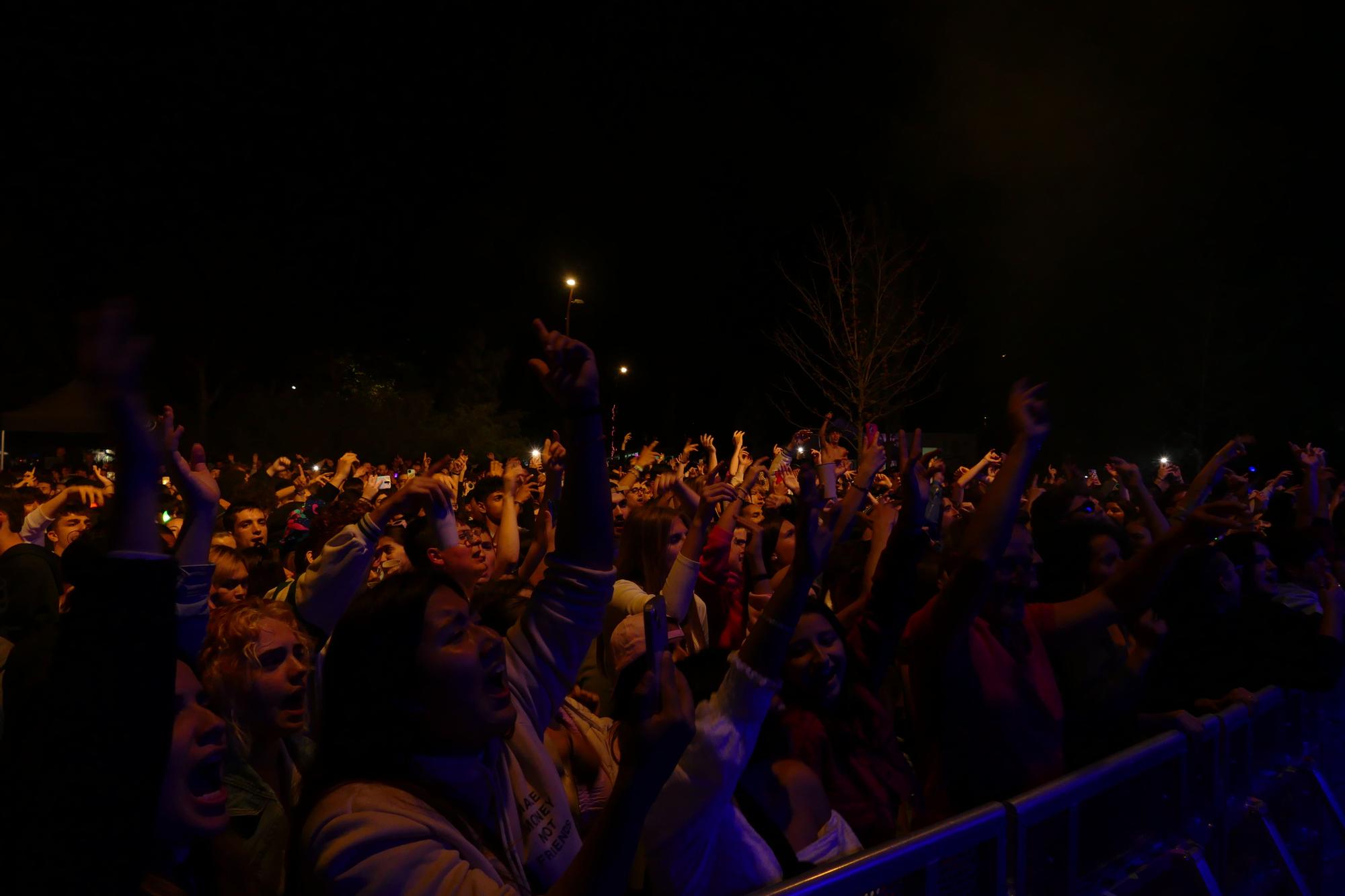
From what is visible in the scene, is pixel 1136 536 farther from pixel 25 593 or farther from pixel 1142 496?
pixel 25 593

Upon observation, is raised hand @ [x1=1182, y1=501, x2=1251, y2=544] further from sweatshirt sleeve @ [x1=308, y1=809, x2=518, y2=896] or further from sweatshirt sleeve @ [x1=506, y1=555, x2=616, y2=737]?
sweatshirt sleeve @ [x1=308, y1=809, x2=518, y2=896]

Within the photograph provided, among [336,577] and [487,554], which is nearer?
[336,577]

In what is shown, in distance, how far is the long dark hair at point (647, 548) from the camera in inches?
198

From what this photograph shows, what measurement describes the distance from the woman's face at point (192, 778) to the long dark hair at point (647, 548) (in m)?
2.99

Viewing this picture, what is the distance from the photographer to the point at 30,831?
136 cm

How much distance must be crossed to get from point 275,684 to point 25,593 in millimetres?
3243

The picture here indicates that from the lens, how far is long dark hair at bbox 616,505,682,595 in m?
5.03

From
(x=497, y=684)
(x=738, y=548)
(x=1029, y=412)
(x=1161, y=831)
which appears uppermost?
(x=1029, y=412)

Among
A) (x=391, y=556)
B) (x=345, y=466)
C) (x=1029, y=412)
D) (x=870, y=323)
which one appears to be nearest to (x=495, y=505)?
(x=391, y=556)

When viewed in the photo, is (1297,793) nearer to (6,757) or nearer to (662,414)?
(6,757)

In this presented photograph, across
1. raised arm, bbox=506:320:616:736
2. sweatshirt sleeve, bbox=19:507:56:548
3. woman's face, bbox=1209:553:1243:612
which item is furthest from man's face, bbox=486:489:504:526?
raised arm, bbox=506:320:616:736

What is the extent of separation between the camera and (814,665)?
320 centimetres

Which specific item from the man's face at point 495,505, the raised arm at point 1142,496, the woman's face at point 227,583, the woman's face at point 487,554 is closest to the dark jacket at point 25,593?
the woman's face at point 227,583

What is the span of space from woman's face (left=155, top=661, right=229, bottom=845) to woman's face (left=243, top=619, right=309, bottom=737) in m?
0.80
